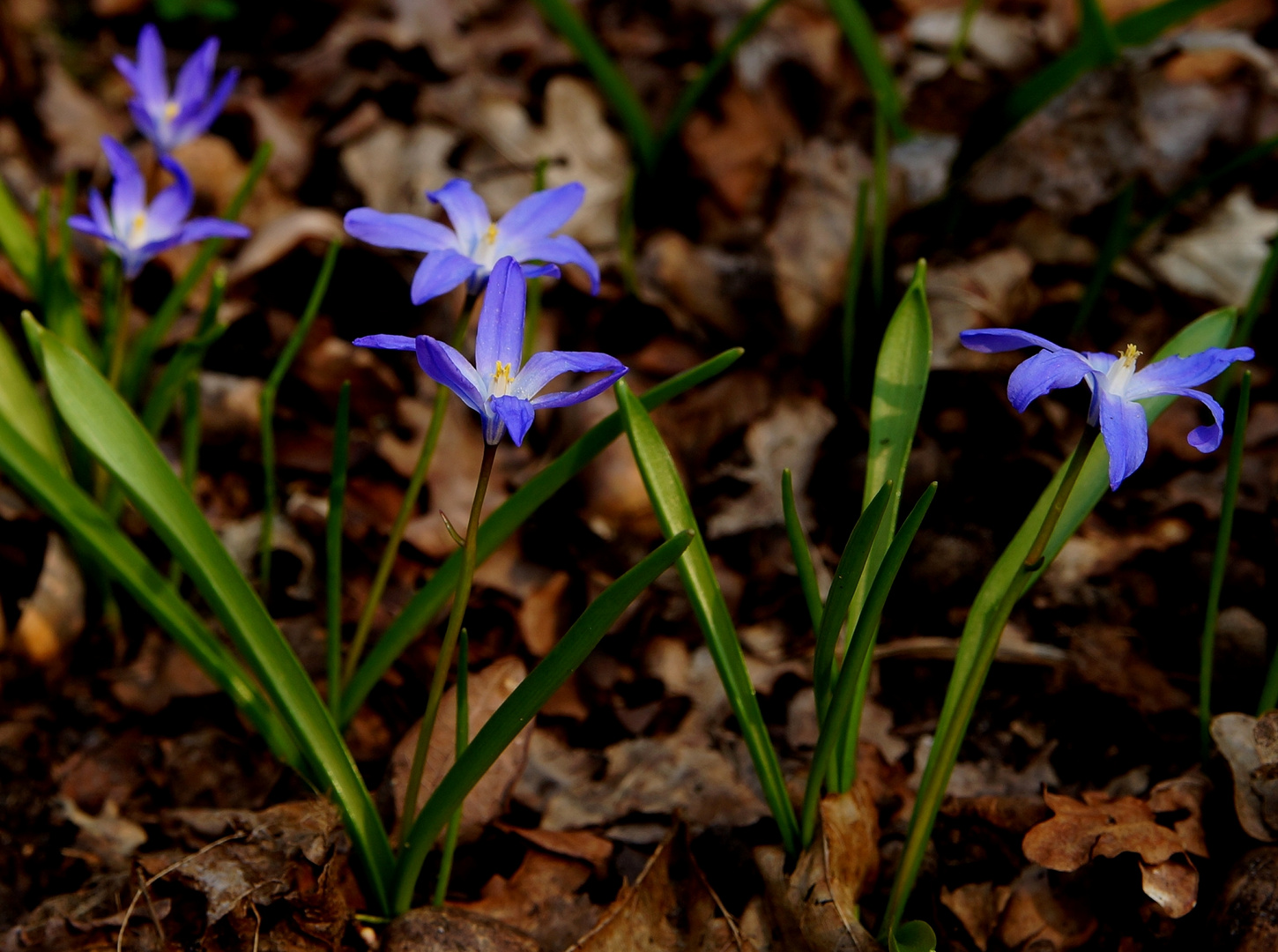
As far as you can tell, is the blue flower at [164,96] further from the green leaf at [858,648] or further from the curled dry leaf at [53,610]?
the green leaf at [858,648]

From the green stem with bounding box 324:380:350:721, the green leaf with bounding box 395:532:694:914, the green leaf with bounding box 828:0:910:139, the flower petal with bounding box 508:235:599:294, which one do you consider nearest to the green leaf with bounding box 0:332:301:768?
the green stem with bounding box 324:380:350:721

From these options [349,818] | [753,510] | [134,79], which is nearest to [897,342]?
[753,510]

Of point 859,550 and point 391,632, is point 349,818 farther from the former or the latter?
point 859,550

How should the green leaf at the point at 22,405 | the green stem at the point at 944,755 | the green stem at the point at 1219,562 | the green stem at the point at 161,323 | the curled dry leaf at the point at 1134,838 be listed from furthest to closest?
the green stem at the point at 161,323
the green leaf at the point at 22,405
the green stem at the point at 1219,562
the curled dry leaf at the point at 1134,838
the green stem at the point at 944,755

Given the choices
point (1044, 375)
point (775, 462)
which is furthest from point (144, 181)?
point (1044, 375)

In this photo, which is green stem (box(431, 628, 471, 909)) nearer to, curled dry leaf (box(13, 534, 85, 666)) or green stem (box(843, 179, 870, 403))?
curled dry leaf (box(13, 534, 85, 666))

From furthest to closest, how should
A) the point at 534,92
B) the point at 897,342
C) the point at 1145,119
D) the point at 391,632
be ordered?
1. the point at 534,92
2. the point at 1145,119
3. the point at 391,632
4. the point at 897,342

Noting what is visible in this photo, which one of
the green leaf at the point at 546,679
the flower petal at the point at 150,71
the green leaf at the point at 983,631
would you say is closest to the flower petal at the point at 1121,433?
the green leaf at the point at 983,631
